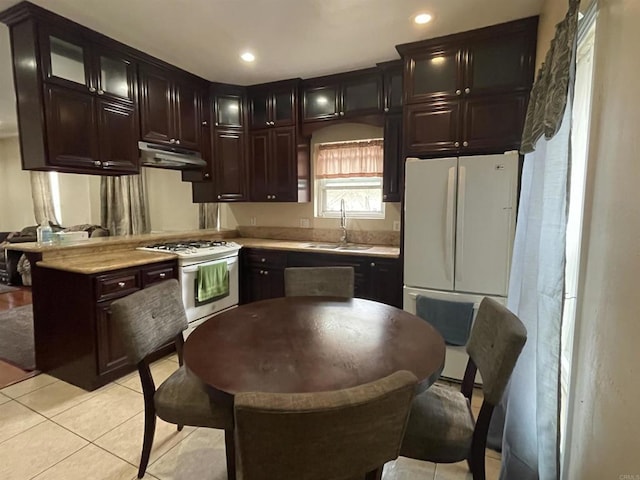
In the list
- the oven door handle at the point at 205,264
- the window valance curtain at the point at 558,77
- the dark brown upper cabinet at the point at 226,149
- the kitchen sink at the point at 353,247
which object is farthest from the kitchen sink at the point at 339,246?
the window valance curtain at the point at 558,77

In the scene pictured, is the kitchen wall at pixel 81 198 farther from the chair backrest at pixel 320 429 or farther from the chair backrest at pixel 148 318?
the chair backrest at pixel 320 429

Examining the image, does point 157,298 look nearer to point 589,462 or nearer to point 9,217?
point 589,462

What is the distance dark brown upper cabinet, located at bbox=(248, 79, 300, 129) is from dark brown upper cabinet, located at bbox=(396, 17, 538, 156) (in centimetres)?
132

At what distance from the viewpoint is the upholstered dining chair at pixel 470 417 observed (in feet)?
4.24

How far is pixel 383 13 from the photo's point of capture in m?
2.44

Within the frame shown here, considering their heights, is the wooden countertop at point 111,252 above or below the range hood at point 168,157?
below

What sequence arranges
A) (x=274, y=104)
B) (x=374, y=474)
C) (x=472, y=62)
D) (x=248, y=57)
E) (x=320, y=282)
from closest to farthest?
(x=374, y=474), (x=320, y=282), (x=472, y=62), (x=248, y=57), (x=274, y=104)

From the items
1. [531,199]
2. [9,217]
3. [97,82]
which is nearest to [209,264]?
[97,82]

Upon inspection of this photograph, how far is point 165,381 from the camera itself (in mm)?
1722

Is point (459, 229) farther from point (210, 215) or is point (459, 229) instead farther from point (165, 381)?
point (210, 215)

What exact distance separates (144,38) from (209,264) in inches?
78.4

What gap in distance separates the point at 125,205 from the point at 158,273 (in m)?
3.70

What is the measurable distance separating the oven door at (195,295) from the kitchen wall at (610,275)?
287cm

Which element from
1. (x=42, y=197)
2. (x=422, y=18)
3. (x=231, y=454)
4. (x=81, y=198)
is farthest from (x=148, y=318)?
(x=42, y=197)
